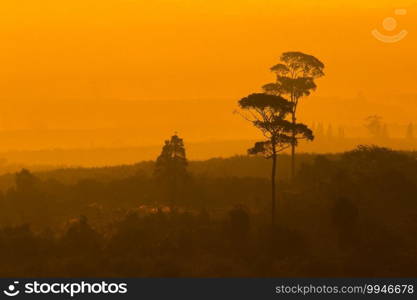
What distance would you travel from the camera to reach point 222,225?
1969 inches

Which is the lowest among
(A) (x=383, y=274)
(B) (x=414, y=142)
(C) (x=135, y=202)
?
(A) (x=383, y=274)

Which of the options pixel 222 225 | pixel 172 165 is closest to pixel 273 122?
pixel 222 225

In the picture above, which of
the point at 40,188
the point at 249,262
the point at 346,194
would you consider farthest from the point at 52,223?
the point at 346,194

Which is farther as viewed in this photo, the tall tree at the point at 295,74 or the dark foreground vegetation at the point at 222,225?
the tall tree at the point at 295,74

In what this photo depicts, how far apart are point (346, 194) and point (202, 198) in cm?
1276

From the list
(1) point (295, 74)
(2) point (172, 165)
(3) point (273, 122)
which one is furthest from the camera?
(1) point (295, 74)

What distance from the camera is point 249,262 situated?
4478 centimetres

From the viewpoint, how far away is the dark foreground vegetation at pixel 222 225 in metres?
43.7

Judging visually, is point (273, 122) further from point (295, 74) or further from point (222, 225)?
point (295, 74)

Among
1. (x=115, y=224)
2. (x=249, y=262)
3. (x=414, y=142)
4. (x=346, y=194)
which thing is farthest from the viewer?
(x=414, y=142)

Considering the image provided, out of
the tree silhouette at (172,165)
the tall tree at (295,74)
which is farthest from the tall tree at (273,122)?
the tree silhouette at (172,165)

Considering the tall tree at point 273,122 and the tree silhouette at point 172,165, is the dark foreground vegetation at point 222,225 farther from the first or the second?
the tall tree at point 273,122

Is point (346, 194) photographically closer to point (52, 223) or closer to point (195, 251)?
point (195, 251)

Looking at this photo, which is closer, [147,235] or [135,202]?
[147,235]
